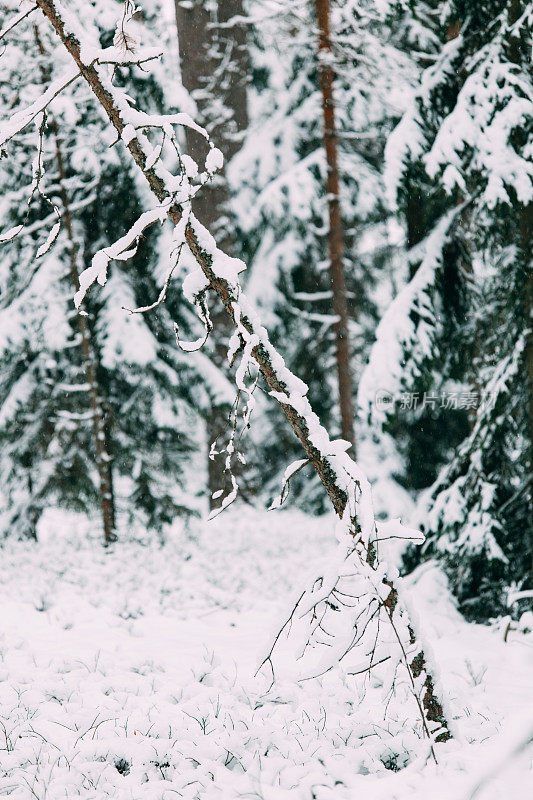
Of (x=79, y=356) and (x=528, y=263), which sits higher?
(x=79, y=356)

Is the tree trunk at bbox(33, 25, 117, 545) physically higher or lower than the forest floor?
higher

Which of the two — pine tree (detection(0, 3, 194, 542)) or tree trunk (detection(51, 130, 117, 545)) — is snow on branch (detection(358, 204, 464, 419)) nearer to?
pine tree (detection(0, 3, 194, 542))

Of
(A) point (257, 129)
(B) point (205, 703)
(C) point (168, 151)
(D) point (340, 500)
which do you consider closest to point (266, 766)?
(B) point (205, 703)

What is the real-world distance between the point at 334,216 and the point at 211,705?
7.48m

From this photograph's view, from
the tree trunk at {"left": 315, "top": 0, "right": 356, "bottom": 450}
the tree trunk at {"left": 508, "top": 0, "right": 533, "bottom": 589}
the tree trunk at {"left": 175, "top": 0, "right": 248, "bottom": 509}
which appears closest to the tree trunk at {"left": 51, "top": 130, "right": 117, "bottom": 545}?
the tree trunk at {"left": 175, "top": 0, "right": 248, "bottom": 509}

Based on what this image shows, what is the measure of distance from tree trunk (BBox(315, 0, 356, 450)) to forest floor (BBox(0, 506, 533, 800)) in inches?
127

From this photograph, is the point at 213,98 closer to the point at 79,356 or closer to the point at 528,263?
the point at 79,356

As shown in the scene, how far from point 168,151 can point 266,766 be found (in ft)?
29.2

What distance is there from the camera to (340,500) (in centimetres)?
377

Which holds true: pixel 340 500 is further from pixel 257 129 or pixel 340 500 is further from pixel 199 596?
pixel 257 129

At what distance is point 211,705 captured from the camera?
15.6 ft

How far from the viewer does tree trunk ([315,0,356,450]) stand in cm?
984

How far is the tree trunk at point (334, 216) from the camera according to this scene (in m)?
9.84

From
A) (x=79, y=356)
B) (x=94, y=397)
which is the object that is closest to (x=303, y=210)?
(x=79, y=356)
